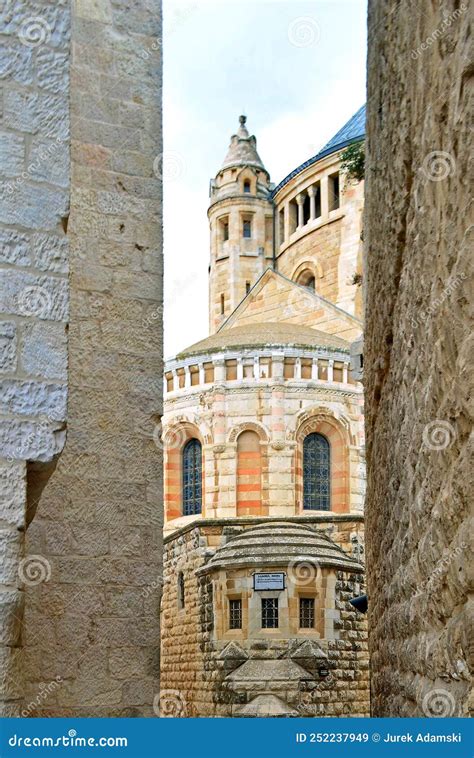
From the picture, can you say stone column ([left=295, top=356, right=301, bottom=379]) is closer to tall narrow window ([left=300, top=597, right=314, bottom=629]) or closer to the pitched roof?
the pitched roof

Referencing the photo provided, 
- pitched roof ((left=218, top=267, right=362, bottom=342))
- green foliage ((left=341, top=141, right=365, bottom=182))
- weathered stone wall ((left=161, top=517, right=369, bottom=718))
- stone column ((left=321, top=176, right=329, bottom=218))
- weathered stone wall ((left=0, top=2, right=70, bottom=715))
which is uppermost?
stone column ((left=321, top=176, right=329, bottom=218))

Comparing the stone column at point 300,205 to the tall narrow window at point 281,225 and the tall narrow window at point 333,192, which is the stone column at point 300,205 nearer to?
the tall narrow window at point 281,225

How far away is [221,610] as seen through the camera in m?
23.1

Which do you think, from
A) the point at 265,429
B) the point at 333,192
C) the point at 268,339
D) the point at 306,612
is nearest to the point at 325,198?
the point at 333,192

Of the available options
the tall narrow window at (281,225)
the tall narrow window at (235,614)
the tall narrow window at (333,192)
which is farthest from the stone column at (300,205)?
the tall narrow window at (235,614)

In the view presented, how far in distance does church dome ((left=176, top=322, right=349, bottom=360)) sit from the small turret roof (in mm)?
12908

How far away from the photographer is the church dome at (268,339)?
27.4 m

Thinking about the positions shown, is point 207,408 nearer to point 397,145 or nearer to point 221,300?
point 221,300

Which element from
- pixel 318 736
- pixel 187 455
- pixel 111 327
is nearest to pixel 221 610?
pixel 187 455

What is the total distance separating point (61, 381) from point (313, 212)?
111 feet

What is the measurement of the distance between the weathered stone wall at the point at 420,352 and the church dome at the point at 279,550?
15.7 meters

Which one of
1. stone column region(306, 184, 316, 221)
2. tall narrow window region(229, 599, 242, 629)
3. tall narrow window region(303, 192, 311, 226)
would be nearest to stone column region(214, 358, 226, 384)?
tall narrow window region(229, 599, 242, 629)

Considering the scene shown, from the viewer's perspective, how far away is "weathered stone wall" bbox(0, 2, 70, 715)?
3.84 m

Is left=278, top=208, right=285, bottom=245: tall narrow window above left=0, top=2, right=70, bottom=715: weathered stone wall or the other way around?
above
